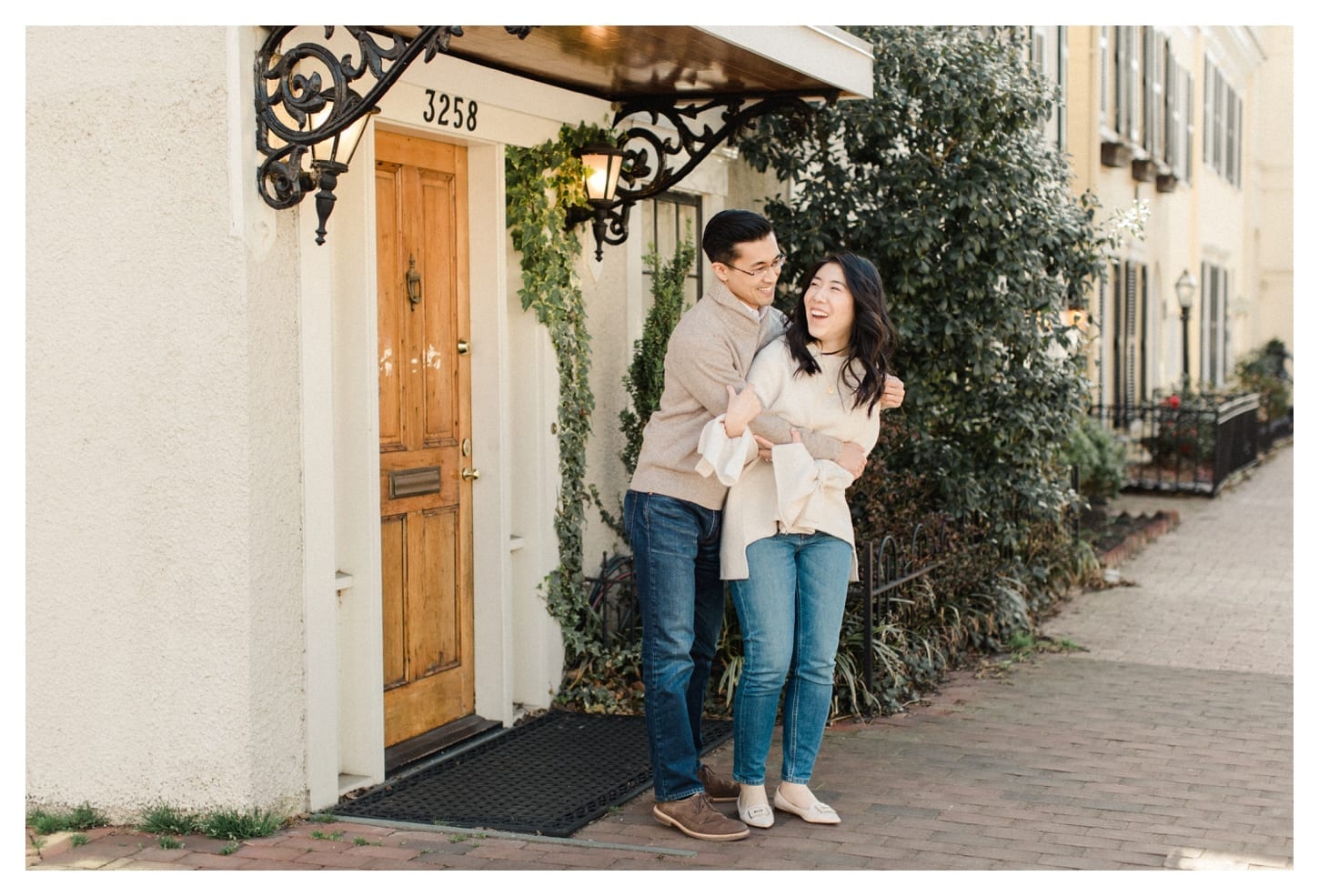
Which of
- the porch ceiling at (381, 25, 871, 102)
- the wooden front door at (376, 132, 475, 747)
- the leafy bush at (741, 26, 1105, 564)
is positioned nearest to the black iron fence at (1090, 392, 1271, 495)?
the leafy bush at (741, 26, 1105, 564)

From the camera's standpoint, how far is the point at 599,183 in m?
6.34

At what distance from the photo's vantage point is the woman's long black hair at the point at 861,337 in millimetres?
4660

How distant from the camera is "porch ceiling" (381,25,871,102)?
17.3ft

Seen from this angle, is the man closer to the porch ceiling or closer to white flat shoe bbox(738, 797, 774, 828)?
white flat shoe bbox(738, 797, 774, 828)

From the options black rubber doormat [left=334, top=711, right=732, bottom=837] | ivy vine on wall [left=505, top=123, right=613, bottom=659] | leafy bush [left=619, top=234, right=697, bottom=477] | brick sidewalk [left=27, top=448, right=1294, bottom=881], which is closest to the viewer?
brick sidewalk [left=27, top=448, right=1294, bottom=881]

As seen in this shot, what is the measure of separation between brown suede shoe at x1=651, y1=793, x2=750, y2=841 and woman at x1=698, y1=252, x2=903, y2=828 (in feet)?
0.35

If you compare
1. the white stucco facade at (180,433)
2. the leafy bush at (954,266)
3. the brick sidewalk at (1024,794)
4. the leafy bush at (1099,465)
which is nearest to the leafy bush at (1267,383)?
the leafy bush at (1099,465)

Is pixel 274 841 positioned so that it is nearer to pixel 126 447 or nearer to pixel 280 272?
pixel 126 447

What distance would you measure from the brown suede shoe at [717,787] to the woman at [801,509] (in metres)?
0.33

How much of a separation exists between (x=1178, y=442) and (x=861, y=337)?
12.4 metres

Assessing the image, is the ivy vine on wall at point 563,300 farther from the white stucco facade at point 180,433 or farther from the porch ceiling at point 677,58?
the white stucco facade at point 180,433

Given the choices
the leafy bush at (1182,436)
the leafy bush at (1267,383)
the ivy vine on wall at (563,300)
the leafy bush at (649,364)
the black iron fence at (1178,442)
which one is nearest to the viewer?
the ivy vine on wall at (563,300)

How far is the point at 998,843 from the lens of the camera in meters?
4.69

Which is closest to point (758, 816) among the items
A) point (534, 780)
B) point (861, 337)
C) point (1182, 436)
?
point (534, 780)
